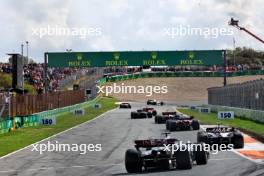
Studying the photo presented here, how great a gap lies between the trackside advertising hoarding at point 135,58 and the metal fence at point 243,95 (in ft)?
14.5

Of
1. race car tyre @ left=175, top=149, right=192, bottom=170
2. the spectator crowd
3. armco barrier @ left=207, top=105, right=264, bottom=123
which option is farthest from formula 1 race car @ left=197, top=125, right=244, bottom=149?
the spectator crowd

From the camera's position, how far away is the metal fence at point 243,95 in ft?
156

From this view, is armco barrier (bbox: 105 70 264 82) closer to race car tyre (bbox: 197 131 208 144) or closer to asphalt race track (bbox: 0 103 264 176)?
asphalt race track (bbox: 0 103 264 176)

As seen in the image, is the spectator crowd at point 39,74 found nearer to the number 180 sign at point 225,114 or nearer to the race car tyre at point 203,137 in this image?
the number 180 sign at point 225,114

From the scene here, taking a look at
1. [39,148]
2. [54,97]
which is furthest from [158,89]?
[39,148]

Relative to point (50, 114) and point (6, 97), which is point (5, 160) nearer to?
point (6, 97)

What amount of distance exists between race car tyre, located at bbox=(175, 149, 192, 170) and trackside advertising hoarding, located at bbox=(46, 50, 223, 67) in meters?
60.3

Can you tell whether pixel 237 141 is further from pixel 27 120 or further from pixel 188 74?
pixel 188 74

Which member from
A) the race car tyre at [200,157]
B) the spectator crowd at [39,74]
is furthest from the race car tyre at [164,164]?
the spectator crowd at [39,74]

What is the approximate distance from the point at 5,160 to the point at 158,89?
313ft

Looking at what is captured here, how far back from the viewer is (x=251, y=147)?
89.8 feet

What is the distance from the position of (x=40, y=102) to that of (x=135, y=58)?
2766 cm

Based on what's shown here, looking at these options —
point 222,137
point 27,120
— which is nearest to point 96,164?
point 222,137

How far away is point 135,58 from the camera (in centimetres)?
7925
